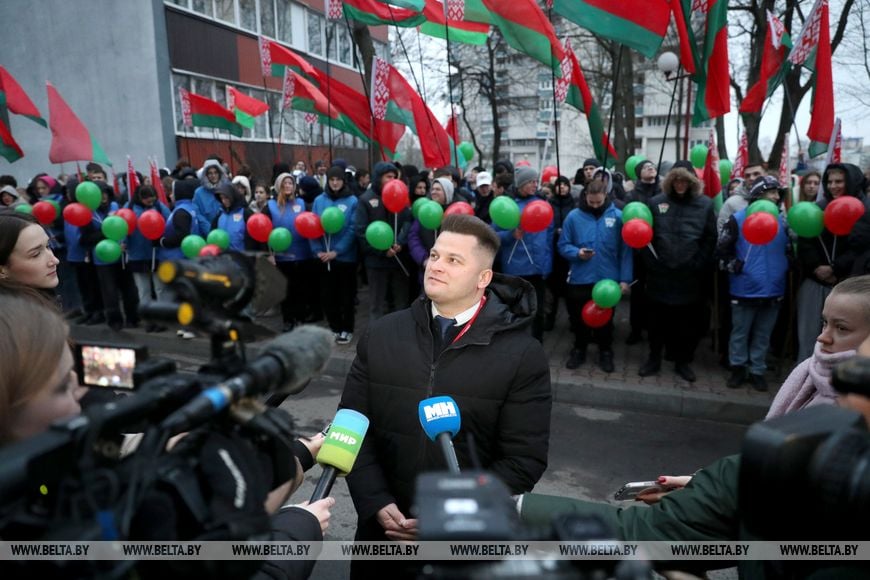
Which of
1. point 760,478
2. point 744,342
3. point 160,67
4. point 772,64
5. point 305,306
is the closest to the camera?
point 760,478

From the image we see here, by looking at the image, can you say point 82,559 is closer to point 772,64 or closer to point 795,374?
point 795,374

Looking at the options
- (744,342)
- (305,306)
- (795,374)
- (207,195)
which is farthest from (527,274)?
(207,195)

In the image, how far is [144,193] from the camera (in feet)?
25.3

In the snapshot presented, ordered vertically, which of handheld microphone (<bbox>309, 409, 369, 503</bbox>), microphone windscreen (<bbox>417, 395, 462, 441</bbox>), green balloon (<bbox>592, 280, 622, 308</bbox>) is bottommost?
green balloon (<bbox>592, 280, 622, 308</bbox>)

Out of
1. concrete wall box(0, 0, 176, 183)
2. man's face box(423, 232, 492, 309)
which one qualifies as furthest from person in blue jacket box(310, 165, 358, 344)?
concrete wall box(0, 0, 176, 183)

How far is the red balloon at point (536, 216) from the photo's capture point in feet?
20.4

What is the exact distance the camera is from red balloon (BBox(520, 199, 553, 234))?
245 inches

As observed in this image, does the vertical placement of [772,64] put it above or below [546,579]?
above

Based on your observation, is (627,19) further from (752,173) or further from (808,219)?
(752,173)

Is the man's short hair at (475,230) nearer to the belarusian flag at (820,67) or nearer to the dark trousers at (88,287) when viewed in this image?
the belarusian flag at (820,67)

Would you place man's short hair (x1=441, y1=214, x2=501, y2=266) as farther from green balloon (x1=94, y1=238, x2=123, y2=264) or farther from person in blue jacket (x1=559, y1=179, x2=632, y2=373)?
green balloon (x1=94, y1=238, x2=123, y2=264)

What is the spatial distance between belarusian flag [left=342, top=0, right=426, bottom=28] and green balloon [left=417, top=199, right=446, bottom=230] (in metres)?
3.14

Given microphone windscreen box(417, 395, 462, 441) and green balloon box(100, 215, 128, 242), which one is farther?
green balloon box(100, 215, 128, 242)

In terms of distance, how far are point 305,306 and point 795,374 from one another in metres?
6.76
